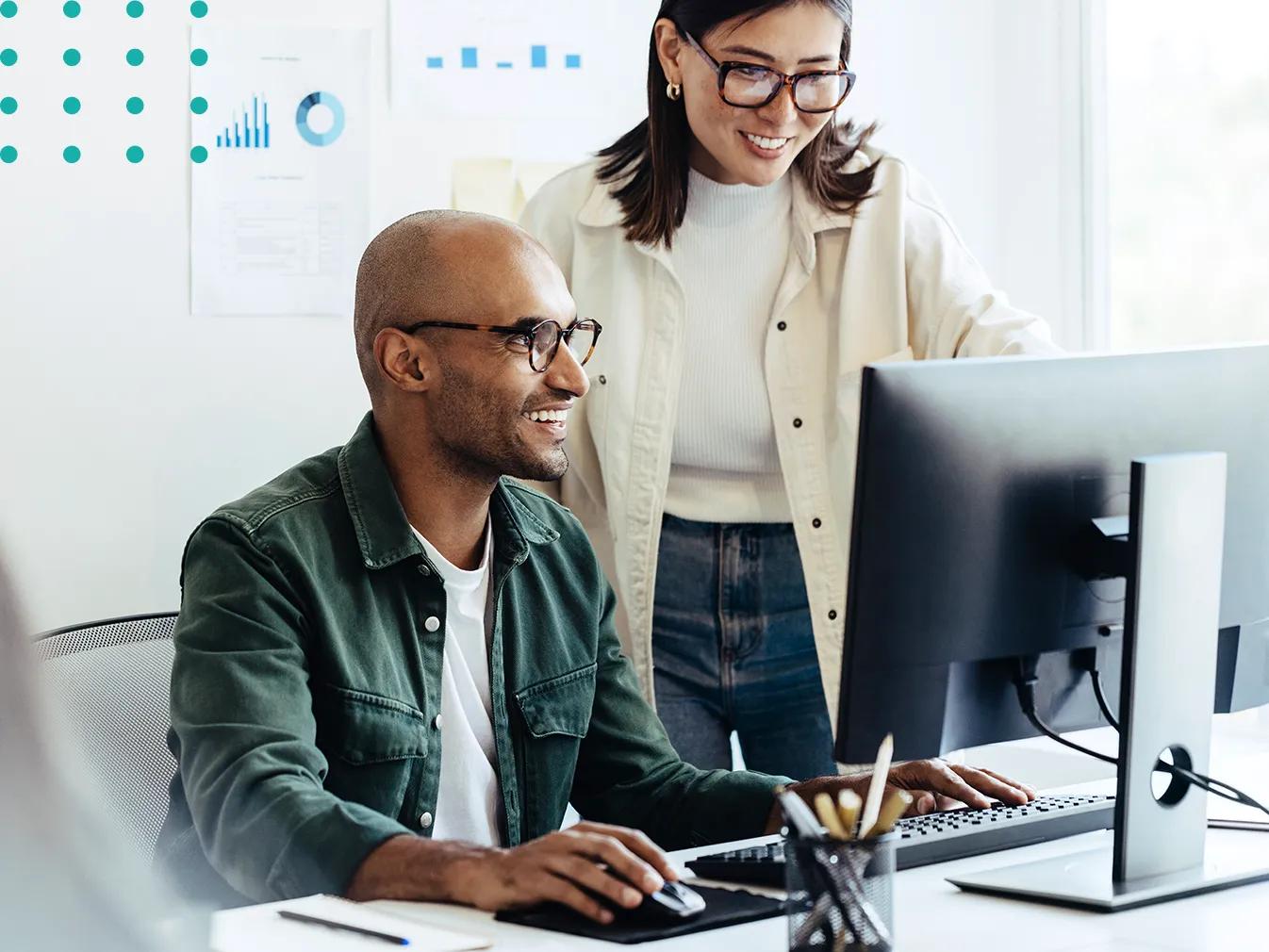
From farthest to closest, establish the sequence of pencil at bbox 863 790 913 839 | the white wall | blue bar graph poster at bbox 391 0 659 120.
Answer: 1. blue bar graph poster at bbox 391 0 659 120
2. the white wall
3. pencil at bbox 863 790 913 839

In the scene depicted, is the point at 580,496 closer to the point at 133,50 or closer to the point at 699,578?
the point at 699,578

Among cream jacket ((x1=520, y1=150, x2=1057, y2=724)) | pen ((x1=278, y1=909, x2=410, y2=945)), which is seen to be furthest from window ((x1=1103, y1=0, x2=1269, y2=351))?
pen ((x1=278, y1=909, x2=410, y2=945))

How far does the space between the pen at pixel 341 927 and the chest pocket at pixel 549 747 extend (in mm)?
468

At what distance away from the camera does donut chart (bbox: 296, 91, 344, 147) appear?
8.82 feet

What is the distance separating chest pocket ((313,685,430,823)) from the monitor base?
1.81ft

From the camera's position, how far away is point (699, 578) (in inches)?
83.4

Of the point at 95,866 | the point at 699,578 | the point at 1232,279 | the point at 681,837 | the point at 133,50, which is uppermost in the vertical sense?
the point at 133,50

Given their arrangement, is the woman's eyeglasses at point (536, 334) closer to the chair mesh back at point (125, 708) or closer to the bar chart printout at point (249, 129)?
the chair mesh back at point (125, 708)

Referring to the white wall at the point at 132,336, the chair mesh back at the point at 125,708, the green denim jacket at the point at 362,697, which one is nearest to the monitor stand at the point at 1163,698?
the green denim jacket at the point at 362,697

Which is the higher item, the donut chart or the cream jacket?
the donut chart

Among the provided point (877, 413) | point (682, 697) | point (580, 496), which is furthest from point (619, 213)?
point (877, 413)

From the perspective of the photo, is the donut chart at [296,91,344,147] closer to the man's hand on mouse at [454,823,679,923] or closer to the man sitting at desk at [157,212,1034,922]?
the man sitting at desk at [157,212,1034,922]

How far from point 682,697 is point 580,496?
345 mm

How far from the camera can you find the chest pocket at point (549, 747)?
5.52 ft
